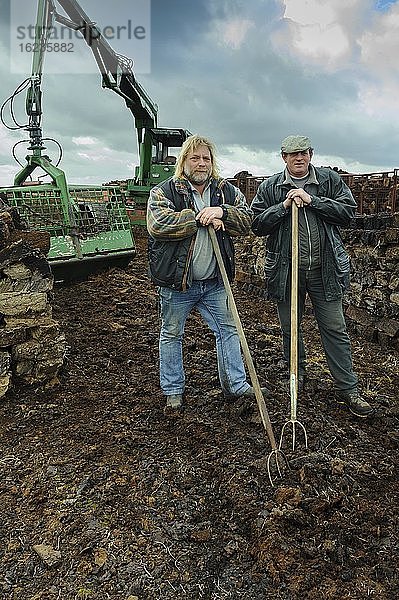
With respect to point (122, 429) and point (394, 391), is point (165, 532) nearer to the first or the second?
point (122, 429)

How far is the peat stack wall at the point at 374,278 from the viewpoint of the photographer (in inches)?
229

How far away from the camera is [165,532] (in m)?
2.87

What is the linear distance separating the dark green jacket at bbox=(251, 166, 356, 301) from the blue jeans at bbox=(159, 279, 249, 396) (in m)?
0.48

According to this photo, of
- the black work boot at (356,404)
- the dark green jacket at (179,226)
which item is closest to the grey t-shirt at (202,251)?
the dark green jacket at (179,226)

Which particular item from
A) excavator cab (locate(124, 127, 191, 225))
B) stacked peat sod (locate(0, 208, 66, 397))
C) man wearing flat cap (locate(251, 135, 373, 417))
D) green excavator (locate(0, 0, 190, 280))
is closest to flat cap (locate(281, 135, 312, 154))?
man wearing flat cap (locate(251, 135, 373, 417))

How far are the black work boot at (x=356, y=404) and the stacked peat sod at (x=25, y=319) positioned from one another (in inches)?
88.5

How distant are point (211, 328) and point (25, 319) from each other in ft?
5.01

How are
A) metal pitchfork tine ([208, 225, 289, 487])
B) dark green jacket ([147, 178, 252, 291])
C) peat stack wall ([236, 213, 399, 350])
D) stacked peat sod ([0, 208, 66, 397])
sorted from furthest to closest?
1. peat stack wall ([236, 213, 399, 350])
2. stacked peat sod ([0, 208, 66, 397])
3. dark green jacket ([147, 178, 252, 291])
4. metal pitchfork tine ([208, 225, 289, 487])

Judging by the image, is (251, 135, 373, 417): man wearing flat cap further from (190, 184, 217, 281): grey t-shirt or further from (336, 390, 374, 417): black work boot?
(190, 184, 217, 281): grey t-shirt

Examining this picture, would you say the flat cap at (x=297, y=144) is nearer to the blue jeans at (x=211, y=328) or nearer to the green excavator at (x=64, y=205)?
the blue jeans at (x=211, y=328)

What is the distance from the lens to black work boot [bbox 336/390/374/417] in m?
4.02

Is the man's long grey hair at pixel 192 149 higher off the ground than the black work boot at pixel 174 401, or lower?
higher

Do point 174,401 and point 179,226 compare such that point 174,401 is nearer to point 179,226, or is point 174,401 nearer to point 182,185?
point 179,226

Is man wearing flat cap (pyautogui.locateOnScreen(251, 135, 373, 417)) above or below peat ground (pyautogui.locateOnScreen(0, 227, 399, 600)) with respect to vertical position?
above
